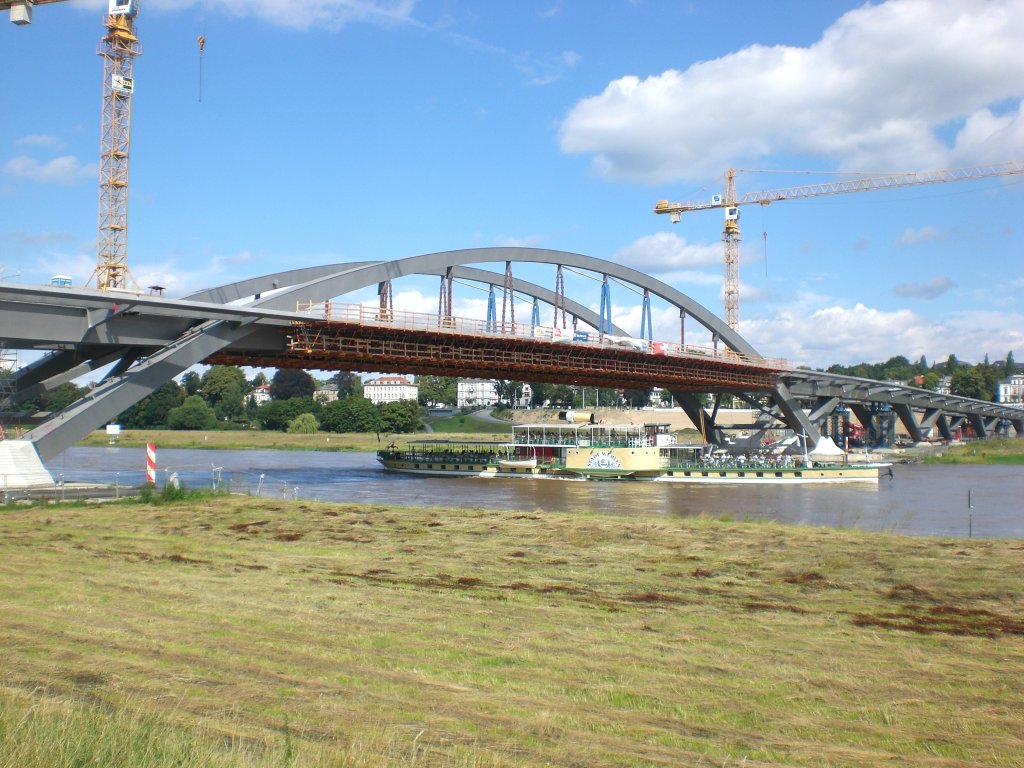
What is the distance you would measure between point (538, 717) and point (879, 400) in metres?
83.8

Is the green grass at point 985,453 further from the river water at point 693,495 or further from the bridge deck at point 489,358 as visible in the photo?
the bridge deck at point 489,358

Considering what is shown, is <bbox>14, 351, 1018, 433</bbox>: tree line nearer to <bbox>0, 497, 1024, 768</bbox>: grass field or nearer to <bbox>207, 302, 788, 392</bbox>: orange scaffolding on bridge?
<bbox>207, 302, 788, 392</bbox>: orange scaffolding on bridge

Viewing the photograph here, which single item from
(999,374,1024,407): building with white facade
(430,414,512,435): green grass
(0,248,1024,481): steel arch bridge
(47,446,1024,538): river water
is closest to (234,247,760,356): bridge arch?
(0,248,1024,481): steel arch bridge

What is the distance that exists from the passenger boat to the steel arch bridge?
395cm

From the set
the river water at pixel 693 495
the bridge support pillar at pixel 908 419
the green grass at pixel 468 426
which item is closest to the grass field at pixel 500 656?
the river water at pixel 693 495

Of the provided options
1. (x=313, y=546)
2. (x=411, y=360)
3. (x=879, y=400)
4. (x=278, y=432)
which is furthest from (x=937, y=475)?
(x=278, y=432)

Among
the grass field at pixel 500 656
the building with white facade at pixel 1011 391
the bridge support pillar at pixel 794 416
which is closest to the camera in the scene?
the grass field at pixel 500 656

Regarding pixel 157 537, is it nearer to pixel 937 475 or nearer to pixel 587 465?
pixel 587 465

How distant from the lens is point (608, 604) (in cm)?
1191

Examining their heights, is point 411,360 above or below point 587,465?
above

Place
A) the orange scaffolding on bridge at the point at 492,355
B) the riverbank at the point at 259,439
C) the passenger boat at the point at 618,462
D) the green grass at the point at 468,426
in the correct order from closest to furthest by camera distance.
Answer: the orange scaffolding on bridge at the point at 492,355 < the passenger boat at the point at 618,462 < the riverbank at the point at 259,439 < the green grass at the point at 468,426

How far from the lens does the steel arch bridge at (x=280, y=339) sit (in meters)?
30.6

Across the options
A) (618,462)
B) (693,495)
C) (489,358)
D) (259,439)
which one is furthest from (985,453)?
(259,439)

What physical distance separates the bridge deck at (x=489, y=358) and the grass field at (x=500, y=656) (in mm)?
24724
